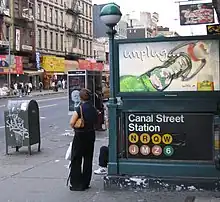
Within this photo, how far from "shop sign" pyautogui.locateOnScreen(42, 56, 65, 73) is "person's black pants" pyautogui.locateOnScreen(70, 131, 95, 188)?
53991mm

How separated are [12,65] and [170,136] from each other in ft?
147

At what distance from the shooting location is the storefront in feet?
200

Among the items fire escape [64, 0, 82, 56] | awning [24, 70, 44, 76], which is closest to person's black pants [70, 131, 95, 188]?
→ awning [24, 70, 44, 76]

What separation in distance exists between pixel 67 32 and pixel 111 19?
65.0 m

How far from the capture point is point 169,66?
285 inches

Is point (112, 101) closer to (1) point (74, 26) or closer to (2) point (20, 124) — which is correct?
(2) point (20, 124)

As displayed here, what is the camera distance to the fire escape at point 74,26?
72125 mm

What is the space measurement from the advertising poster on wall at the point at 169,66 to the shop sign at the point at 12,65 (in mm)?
43024

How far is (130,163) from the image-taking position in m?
7.29

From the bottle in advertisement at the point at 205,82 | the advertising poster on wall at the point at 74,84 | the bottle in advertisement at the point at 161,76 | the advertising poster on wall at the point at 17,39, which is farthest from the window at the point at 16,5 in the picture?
the bottle in advertisement at the point at 205,82

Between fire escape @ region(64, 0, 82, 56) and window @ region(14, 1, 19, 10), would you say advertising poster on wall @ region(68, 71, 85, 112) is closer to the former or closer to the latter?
window @ region(14, 1, 19, 10)

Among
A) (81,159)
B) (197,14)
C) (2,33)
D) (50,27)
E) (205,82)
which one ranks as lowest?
(81,159)

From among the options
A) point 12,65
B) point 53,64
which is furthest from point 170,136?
point 53,64

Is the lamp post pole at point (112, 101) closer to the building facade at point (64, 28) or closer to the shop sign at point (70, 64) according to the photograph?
the building facade at point (64, 28)
